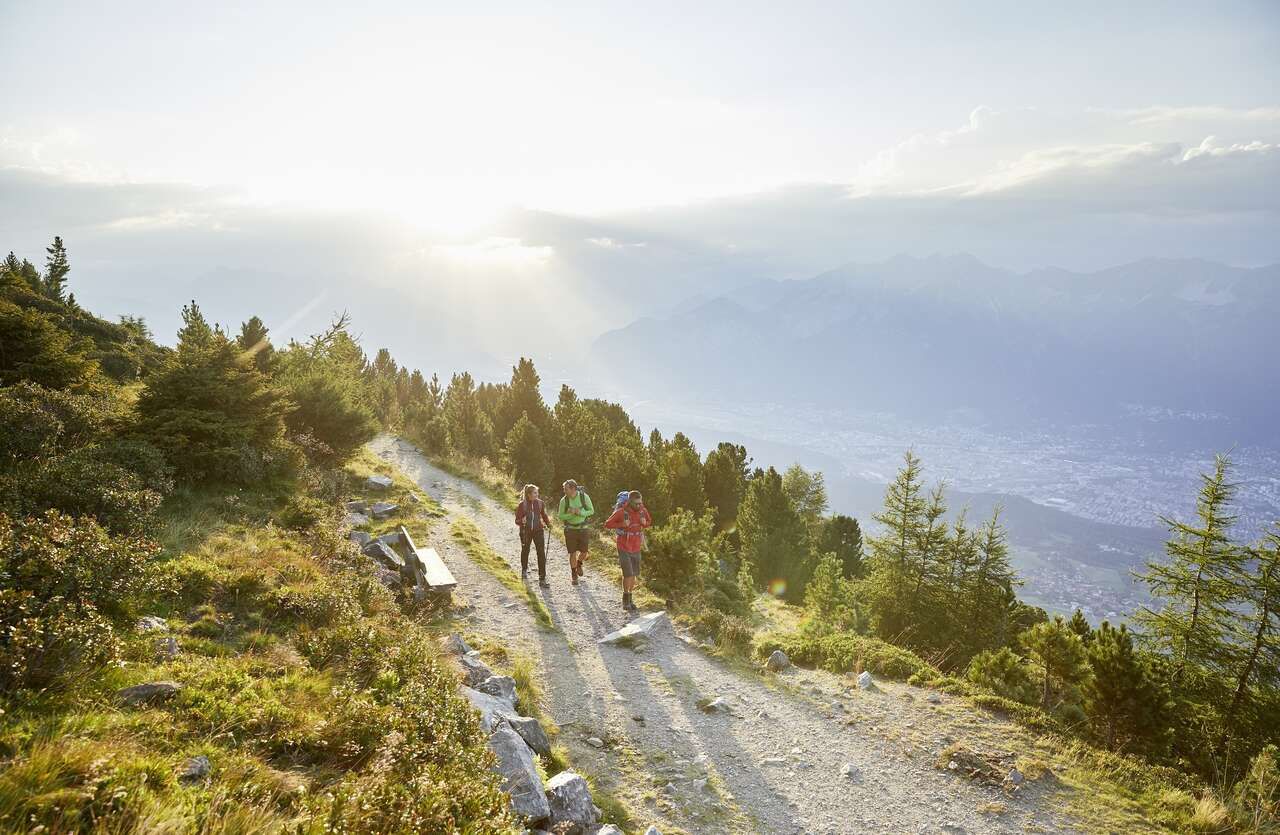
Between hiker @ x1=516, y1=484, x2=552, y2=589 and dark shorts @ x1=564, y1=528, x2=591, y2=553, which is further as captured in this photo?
dark shorts @ x1=564, y1=528, x2=591, y2=553

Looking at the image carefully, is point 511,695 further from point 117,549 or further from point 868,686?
point 868,686

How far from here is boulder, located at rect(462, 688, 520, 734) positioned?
6.61 metres

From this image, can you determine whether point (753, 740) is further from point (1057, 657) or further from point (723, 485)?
point (723, 485)

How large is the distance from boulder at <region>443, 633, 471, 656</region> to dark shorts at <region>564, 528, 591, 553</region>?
4.94 meters

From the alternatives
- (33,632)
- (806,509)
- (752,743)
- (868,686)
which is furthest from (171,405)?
(806,509)

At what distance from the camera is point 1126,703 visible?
34.3ft

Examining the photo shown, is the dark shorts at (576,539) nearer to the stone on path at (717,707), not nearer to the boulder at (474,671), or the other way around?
the boulder at (474,671)

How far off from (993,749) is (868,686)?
247cm

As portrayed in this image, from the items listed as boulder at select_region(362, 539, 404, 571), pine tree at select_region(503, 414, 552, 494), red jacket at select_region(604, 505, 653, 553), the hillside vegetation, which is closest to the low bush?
the hillside vegetation

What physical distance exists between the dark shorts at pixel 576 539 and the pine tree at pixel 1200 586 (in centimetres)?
1671

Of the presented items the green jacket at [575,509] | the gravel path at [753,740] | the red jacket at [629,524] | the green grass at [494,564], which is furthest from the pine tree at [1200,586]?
the green grass at [494,564]

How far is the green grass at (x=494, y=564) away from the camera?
1335 cm

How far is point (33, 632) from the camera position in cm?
438

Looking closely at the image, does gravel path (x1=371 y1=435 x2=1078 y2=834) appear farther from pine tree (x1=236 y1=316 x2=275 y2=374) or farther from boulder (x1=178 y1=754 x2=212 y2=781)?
pine tree (x1=236 y1=316 x2=275 y2=374)
